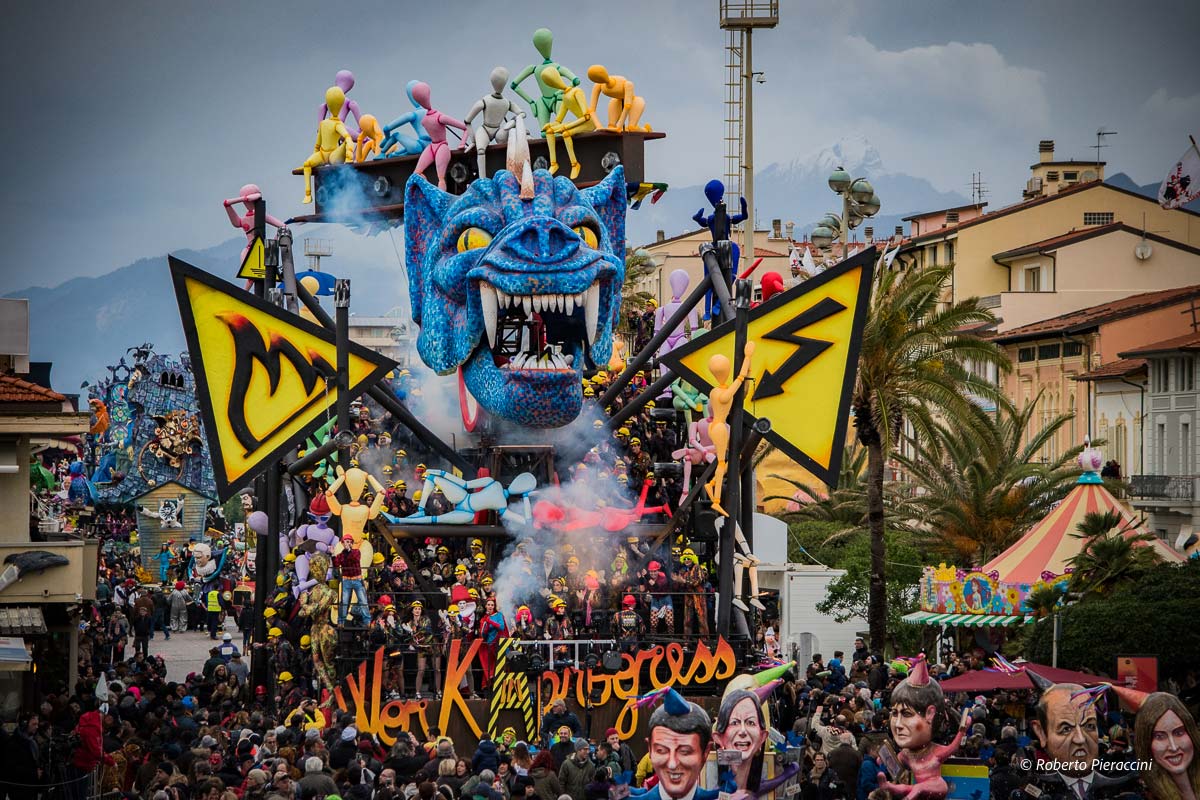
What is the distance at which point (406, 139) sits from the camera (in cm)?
2538

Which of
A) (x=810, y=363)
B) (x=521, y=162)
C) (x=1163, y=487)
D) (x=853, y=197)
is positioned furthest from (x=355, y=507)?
(x=1163, y=487)

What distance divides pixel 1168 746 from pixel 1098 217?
42051mm

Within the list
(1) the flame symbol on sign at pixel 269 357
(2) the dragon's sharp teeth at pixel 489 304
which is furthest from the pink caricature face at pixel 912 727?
(1) the flame symbol on sign at pixel 269 357

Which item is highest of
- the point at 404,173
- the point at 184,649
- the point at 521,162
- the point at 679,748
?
the point at 404,173

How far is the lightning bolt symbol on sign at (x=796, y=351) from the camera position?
21.6 m

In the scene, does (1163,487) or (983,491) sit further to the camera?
(1163,487)

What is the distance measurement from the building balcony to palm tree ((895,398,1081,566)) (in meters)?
4.67

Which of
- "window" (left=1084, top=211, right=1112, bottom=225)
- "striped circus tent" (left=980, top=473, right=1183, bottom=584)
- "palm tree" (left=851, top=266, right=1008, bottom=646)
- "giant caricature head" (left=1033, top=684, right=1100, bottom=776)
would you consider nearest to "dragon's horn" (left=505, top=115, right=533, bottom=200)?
"palm tree" (left=851, top=266, right=1008, bottom=646)

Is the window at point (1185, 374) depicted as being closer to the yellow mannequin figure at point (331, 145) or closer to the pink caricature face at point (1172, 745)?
the yellow mannequin figure at point (331, 145)

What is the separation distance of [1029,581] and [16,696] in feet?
46.4

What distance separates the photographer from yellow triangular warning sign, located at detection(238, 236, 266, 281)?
24.0m

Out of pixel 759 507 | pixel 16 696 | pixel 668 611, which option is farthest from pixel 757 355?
pixel 759 507

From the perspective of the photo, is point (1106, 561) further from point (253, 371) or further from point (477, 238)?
point (253, 371)

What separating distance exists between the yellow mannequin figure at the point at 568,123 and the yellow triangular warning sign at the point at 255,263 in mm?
3975
